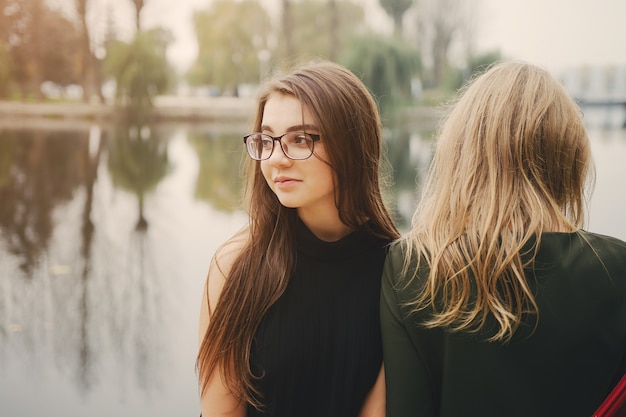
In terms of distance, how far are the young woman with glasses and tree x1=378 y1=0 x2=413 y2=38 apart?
5.76 meters

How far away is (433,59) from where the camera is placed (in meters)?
6.54

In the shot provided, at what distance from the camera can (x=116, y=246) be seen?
5.55 m

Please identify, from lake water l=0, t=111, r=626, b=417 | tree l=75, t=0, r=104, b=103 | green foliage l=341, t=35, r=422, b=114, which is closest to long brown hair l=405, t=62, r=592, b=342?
lake water l=0, t=111, r=626, b=417

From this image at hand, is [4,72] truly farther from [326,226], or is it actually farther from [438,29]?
[326,226]

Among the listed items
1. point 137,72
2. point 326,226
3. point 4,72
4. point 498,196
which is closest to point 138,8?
A: point 137,72

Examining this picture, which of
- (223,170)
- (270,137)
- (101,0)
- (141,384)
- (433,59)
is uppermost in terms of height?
(101,0)

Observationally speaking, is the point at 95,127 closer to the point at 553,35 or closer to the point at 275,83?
the point at 553,35

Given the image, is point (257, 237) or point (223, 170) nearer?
point (257, 237)

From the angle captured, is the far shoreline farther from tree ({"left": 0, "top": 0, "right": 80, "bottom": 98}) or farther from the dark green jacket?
the dark green jacket

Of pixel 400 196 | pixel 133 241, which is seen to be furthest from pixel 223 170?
pixel 400 196

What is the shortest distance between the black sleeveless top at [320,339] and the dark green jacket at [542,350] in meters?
0.18

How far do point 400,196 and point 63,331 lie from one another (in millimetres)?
3669

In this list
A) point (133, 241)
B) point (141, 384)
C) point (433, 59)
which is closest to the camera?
point (141, 384)

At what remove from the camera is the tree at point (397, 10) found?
257 inches
